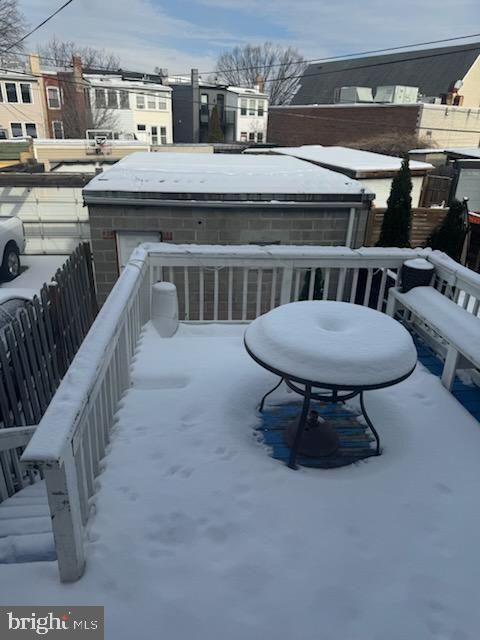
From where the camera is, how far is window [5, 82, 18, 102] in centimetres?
3069

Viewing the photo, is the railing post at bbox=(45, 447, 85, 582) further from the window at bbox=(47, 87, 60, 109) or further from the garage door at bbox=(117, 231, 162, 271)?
the window at bbox=(47, 87, 60, 109)

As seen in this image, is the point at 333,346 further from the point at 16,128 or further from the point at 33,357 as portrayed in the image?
the point at 16,128

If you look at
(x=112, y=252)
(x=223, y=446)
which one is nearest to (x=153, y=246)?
(x=223, y=446)

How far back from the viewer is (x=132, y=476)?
253 cm

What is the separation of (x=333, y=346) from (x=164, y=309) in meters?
2.03

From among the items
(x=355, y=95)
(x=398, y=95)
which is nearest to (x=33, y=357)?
(x=398, y=95)

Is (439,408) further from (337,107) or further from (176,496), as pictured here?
(337,107)

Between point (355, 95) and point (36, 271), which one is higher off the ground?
point (355, 95)

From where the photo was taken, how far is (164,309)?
412 cm

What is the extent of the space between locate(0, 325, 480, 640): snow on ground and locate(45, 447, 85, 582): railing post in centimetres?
9

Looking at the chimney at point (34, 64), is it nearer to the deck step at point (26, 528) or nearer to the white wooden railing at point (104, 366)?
the white wooden railing at point (104, 366)

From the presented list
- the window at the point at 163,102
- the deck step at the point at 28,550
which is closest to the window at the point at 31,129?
the window at the point at 163,102

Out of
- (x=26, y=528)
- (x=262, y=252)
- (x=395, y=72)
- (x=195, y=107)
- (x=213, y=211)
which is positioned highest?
(x=395, y=72)

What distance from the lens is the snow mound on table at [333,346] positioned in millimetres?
2453
